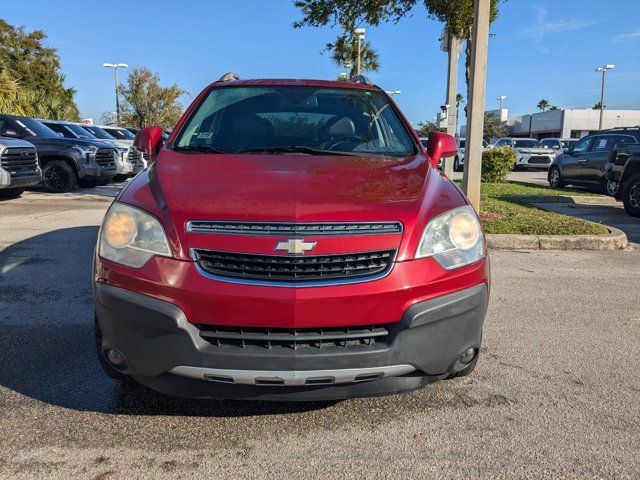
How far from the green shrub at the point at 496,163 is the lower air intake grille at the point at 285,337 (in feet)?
49.9

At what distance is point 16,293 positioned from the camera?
191 inches

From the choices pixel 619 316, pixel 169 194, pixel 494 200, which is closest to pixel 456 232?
pixel 169 194

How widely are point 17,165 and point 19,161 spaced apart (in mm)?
106

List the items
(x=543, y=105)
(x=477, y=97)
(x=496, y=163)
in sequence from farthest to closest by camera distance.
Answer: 1. (x=543, y=105)
2. (x=496, y=163)
3. (x=477, y=97)

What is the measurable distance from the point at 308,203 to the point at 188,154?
1.16 m

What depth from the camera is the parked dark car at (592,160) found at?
14.3 m

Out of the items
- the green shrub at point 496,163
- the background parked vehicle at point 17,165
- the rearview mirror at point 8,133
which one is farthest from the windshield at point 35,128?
the green shrub at point 496,163

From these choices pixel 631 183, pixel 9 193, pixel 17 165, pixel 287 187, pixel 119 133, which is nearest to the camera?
pixel 287 187

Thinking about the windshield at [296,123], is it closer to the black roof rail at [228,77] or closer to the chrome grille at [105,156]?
the black roof rail at [228,77]

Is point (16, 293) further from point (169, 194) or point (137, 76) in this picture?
point (137, 76)

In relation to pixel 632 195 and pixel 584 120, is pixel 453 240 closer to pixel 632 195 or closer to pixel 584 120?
pixel 632 195

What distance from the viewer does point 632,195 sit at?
10609 mm

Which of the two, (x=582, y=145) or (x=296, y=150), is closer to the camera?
(x=296, y=150)

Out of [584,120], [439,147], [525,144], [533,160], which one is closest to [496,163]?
[533,160]
